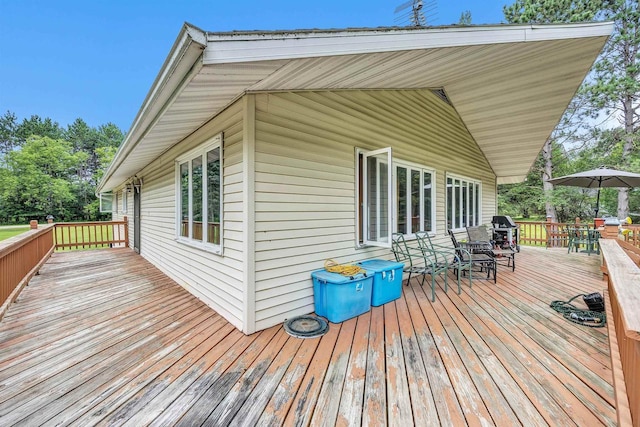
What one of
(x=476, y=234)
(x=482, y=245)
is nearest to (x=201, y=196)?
(x=482, y=245)

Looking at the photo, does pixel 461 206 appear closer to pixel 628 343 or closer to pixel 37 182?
pixel 628 343

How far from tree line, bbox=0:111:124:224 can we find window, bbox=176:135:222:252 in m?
24.9

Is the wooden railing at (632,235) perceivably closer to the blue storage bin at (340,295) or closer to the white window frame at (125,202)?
the blue storage bin at (340,295)

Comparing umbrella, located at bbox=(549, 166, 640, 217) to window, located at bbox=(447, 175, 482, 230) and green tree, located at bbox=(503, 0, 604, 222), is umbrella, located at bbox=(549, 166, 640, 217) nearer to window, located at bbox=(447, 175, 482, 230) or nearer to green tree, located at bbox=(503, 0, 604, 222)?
green tree, located at bbox=(503, 0, 604, 222)

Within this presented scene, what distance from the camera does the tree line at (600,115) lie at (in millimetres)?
9500

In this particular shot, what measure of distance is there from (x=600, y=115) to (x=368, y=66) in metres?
14.8

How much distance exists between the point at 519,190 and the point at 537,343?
629 inches

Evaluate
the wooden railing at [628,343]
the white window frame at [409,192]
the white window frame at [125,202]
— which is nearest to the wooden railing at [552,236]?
the white window frame at [409,192]

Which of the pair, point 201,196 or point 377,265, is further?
point 201,196

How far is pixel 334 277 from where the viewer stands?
9.93 feet

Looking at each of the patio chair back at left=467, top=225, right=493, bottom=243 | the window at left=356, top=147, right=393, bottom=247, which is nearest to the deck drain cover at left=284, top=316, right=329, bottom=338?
the window at left=356, top=147, right=393, bottom=247

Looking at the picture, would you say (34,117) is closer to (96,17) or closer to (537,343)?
(96,17)

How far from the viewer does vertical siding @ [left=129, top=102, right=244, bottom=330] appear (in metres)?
2.90

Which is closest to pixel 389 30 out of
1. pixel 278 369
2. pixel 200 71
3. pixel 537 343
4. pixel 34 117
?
pixel 200 71
